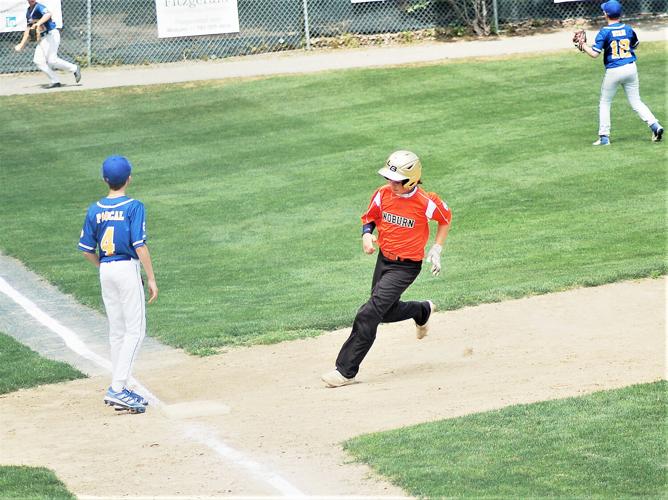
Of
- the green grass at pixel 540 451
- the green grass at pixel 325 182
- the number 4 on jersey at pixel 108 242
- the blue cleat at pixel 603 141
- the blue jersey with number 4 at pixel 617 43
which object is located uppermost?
the number 4 on jersey at pixel 108 242

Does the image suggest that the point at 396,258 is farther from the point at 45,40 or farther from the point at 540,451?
the point at 45,40

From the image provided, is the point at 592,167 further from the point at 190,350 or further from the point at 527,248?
the point at 190,350

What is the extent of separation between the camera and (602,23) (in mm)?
25859

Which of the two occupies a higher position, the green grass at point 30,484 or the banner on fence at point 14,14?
the banner on fence at point 14,14

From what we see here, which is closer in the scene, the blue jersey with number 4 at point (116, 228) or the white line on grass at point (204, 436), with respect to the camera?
the white line on grass at point (204, 436)

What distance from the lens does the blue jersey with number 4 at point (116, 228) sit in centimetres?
852

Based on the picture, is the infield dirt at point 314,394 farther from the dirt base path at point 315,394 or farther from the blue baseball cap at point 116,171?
the blue baseball cap at point 116,171

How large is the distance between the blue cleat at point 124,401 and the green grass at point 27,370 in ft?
4.20

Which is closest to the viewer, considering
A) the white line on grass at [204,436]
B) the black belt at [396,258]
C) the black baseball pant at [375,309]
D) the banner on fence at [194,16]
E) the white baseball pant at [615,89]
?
the white line on grass at [204,436]

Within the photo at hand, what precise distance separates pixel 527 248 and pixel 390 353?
3866 mm

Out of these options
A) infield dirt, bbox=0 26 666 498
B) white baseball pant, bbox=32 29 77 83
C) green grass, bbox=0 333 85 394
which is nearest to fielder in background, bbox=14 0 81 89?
white baseball pant, bbox=32 29 77 83

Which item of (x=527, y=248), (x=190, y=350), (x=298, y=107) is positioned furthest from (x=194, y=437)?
(x=298, y=107)

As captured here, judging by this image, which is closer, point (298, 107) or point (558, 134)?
point (558, 134)

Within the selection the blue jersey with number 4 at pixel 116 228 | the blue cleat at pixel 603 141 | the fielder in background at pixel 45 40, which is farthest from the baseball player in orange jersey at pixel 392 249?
the fielder in background at pixel 45 40
